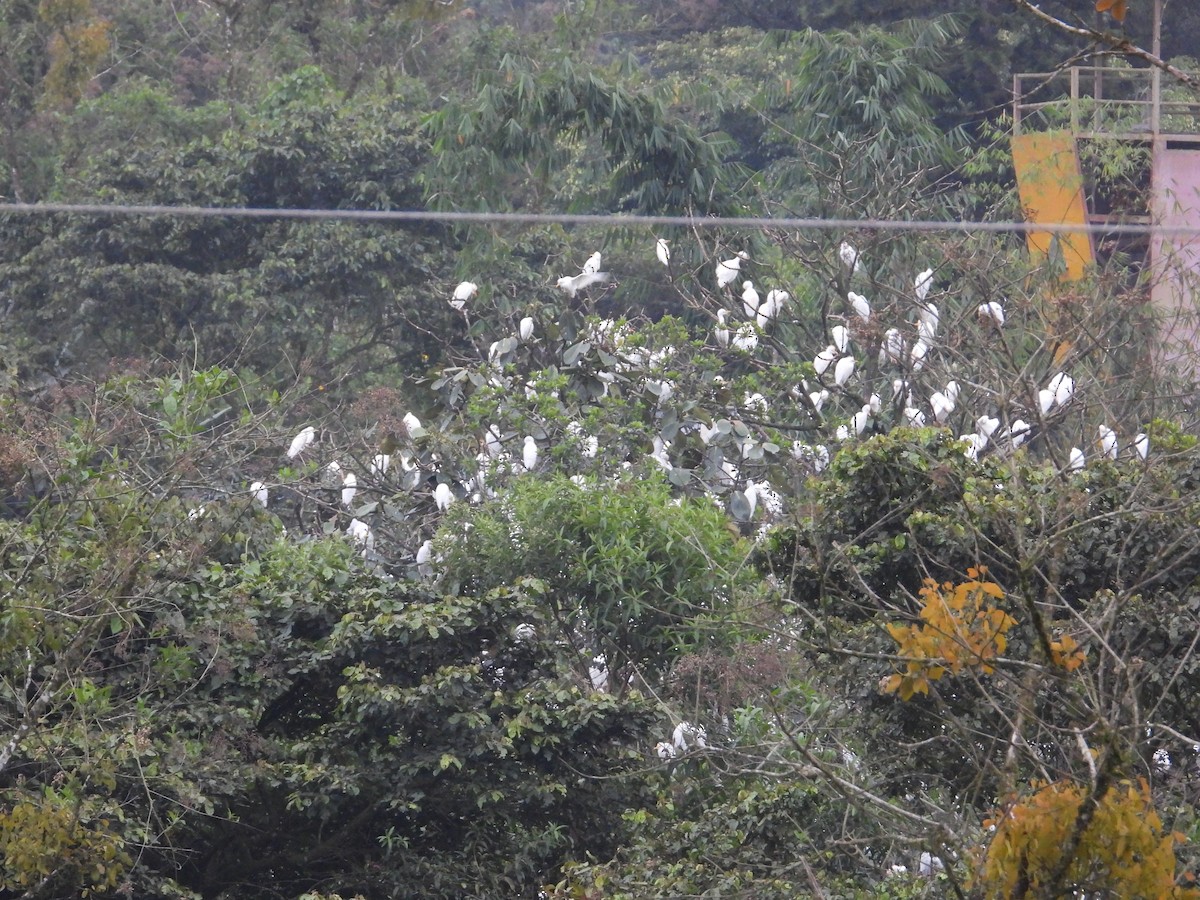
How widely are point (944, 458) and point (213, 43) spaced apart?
47.2 ft

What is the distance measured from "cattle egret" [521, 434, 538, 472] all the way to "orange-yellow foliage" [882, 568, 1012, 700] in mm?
3877

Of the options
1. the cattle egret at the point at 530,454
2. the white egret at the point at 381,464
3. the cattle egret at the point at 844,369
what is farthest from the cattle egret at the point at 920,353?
the white egret at the point at 381,464

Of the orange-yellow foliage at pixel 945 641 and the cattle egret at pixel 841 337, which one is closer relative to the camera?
the orange-yellow foliage at pixel 945 641

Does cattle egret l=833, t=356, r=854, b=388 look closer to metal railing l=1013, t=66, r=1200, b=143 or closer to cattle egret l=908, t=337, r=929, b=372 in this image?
cattle egret l=908, t=337, r=929, b=372

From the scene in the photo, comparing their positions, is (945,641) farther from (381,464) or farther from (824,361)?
(381,464)

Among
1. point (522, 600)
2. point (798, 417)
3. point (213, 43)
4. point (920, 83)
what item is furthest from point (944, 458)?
point (213, 43)

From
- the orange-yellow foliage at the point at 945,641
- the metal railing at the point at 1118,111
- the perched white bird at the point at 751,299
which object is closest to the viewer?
the orange-yellow foliage at the point at 945,641

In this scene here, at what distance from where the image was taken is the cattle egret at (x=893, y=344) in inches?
314

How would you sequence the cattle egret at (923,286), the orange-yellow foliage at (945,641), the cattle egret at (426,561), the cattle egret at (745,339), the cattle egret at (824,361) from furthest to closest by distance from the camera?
the cattle egret at (745,339) < the cattle egret at (923,286) < the cattle egret at (824,361) < the cattle egret at (426,561) < the orange-yellow foliage at (945,641)

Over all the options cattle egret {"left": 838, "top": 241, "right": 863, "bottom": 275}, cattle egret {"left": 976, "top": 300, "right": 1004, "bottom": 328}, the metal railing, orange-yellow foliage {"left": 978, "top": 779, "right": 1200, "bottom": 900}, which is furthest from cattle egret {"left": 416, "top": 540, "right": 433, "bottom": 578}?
the metal railing

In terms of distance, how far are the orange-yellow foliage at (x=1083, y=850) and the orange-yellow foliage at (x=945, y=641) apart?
42 cm

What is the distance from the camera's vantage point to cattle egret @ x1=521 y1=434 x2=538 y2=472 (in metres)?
7.39

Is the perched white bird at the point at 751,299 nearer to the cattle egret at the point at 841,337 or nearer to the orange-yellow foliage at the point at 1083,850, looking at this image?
the cattle egret at the point at 841,337

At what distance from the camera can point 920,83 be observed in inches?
476
